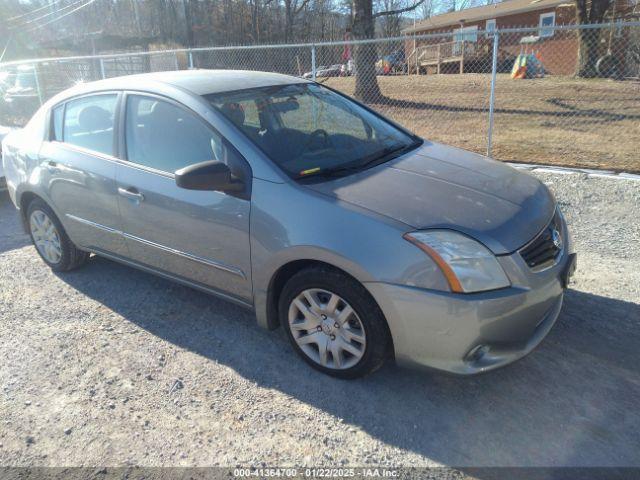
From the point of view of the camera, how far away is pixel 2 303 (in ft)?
Answer: 13.6

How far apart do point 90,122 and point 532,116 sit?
10607 mm

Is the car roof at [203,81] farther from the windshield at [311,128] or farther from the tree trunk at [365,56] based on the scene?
the tree trunk at [365,56]

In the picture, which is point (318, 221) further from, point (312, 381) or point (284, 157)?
point (312, 381)

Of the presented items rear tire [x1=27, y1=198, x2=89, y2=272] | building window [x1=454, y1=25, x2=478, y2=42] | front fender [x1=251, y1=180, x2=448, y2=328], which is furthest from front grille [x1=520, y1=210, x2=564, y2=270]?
building window [x1=454, y1=25, x2=478, y2=42]

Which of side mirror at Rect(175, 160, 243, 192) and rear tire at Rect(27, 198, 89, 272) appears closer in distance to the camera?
side mirror at Rect(175, 160, 243, 192)

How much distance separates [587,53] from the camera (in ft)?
63.6

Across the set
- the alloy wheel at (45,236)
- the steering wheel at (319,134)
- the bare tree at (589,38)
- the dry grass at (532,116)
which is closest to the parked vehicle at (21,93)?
the dry grass at (532,116)

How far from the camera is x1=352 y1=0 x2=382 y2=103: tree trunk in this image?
1262 cm

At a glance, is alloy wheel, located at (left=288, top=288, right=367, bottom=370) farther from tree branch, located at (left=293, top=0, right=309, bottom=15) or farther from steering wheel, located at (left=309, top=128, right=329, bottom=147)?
tree branch, located at (left=293, top=0, right=309, bottom=15)

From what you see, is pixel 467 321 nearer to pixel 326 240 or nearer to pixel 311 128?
pixel 326 240

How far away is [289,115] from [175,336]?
67.8 inches

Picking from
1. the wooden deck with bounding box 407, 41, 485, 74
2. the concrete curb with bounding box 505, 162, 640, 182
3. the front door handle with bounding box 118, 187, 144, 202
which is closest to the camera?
the front door handle with bounding box 118, 187, 144, 202

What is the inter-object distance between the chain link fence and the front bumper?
4679 millimetres

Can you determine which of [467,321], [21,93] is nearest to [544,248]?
[467,321]
